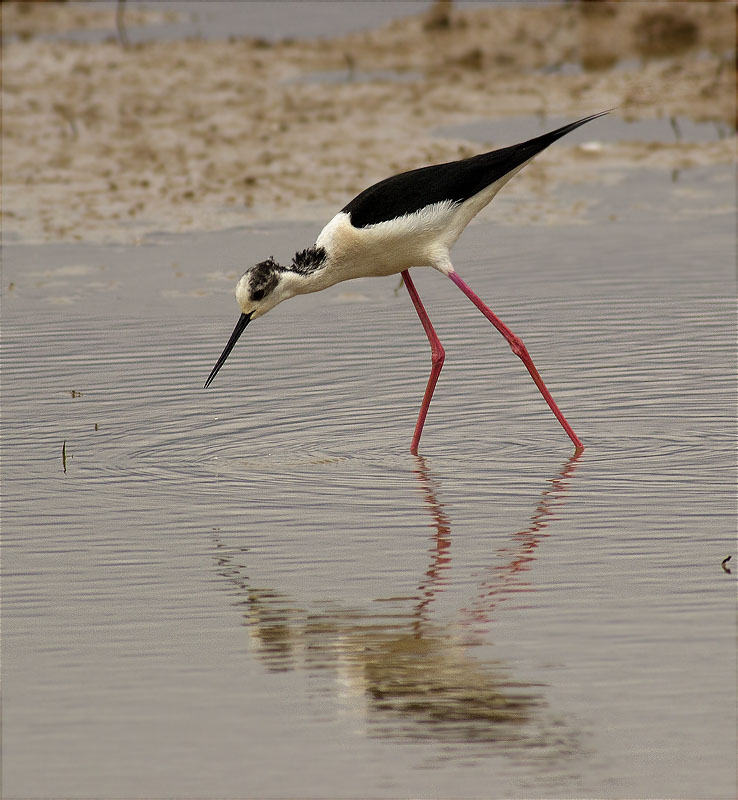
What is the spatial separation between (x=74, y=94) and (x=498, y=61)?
4.30 metres

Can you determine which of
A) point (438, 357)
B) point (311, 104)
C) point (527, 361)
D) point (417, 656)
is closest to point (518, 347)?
point (527, 361)

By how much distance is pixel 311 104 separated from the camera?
14.2 m

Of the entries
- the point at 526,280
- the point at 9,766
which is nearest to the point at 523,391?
the point at 526,280

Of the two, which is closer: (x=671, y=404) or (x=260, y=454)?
(x=260, y=454)

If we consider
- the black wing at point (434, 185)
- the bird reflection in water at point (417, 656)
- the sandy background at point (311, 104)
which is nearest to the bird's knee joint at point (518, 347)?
the black wing at point (434, 185)

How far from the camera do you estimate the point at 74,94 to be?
15148 millimetres

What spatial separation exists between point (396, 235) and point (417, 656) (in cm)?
273

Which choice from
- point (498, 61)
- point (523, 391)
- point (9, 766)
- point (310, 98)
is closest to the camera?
point (9, 766)

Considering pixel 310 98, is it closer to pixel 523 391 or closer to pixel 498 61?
pixel 498 61

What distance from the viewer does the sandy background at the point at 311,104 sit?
36.8 ft

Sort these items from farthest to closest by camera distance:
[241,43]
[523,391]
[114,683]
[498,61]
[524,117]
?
[241,43]
[498,61]
[524,117]
[523,391]
[114,683]

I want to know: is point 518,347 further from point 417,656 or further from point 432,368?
point 417,656

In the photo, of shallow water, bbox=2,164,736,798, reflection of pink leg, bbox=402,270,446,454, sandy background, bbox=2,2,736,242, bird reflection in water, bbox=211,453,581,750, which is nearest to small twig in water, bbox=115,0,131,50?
sandy background, bbox=2,2,736,242

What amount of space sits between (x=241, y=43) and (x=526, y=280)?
404 inches
